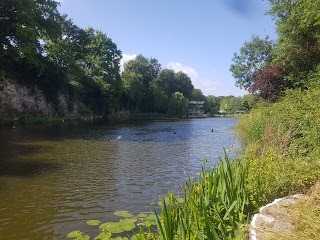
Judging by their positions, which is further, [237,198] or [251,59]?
[251,59]

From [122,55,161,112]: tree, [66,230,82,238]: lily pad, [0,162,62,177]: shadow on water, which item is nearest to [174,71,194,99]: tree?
[122,55,161,112]: tree

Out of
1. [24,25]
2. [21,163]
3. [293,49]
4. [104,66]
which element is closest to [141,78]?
[104,66]

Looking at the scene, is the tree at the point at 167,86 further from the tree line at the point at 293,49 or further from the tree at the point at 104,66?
the tree line at the point at 293,49

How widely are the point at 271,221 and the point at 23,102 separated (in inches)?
1497

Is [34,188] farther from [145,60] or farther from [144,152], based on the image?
[145,60]

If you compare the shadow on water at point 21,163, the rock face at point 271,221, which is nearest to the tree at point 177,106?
the shadow on water at point 21,163

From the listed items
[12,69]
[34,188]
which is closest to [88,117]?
[12,69]

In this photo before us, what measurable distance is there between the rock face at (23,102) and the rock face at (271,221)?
33463mm

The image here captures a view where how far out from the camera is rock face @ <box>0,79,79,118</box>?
3297cm

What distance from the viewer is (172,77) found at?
384ft

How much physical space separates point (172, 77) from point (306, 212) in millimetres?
115068

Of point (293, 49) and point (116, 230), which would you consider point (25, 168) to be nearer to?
point (116, 230)

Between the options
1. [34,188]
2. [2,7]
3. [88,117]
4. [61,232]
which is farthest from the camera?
[88,117]

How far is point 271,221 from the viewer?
144 inches
